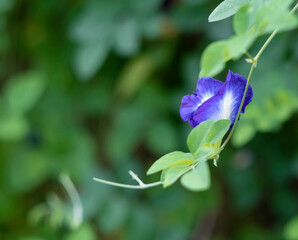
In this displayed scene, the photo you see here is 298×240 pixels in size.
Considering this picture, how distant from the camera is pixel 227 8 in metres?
0.52

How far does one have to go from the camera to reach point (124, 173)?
1432 millimetres

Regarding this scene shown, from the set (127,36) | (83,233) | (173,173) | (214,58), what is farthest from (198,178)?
(127,36)

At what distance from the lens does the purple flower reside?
22.3 inches

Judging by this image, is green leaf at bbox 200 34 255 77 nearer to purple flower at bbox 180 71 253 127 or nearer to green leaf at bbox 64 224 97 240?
purple flower at bbox 180 71 253 127

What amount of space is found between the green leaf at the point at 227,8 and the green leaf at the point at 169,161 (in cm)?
15

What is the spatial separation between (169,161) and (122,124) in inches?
38.0

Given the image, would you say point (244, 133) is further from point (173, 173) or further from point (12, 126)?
point (12, 126)

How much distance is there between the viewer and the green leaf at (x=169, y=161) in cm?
52

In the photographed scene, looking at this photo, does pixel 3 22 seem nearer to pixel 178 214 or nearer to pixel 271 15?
pixel 178 214

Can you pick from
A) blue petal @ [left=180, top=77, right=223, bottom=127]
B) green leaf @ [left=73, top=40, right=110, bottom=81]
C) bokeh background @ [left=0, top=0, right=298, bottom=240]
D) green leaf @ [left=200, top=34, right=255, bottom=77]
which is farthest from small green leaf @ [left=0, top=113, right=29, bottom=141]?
green leaf @ [left=200, top=34, right=255, bottom=77]

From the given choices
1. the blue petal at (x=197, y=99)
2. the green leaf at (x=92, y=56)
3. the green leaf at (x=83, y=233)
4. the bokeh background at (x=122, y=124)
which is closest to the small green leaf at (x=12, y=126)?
the bokeh background at (x=122, y=124)

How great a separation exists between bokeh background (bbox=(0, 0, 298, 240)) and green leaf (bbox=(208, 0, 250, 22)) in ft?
1.95

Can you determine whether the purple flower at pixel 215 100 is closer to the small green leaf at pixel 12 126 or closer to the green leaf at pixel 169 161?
the green leaf at pixel 169 161

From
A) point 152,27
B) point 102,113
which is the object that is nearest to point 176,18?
point 152,27
